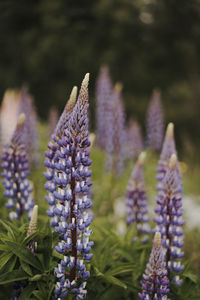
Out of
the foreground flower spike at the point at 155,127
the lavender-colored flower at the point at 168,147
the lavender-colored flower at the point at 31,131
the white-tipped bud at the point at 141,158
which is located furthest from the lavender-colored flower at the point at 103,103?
the lavender-colored flower at the point at 168,147

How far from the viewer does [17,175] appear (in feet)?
9.50

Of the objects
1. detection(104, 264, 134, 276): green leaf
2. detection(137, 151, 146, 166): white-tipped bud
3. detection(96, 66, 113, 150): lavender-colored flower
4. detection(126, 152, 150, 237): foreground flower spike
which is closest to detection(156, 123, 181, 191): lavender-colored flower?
detection(137, 151, 146, 166): white-tipped bud

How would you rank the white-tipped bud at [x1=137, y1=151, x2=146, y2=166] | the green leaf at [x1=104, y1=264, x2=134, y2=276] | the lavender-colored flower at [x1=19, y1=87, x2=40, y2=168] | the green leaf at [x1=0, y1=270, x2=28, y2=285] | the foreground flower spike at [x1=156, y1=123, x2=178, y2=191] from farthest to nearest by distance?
1. the lavender-colored flower at [x1=19, y1=87, x2=40, y2=168]
2. the white-tipped bud at [x1=137, y1=151, x2=146, y2=166]
3. the foreground flower spike at [x1=156, y1=123, x2=178, y2=191]
4. the green leaf at [x1=104, y1=264, x2=134, y2=276]
5. the green leaf at [x1=0, y1=270, x2=28, y2=285]

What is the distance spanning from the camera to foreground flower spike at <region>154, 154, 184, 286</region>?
2594 millimetres

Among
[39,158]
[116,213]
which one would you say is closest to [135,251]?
[116,213]

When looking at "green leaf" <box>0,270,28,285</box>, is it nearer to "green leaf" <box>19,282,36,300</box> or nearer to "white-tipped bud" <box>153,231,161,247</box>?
"green leaf" <box>19,282,36,300</box>

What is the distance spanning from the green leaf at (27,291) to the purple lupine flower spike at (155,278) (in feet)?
2.00

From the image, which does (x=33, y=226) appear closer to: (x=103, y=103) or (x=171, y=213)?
(x=171, y=213)

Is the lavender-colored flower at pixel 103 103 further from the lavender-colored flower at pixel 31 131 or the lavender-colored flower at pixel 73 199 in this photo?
the lavender-colored flower at pixel 73 199

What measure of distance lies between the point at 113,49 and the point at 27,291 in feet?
41.9

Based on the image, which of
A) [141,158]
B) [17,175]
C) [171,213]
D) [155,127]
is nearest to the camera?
[171,213]

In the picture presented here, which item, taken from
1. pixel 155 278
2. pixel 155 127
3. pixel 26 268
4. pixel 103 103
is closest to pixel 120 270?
pixel 155 278

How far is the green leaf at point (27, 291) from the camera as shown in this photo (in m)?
2.05

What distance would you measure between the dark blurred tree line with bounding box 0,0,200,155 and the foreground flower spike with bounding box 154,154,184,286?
1106 centimetres
